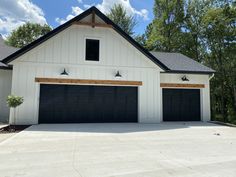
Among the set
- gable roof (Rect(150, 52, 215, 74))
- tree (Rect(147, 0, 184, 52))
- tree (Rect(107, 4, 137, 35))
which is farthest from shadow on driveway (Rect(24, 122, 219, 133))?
tree (Rect(107, 4, 137, 35))

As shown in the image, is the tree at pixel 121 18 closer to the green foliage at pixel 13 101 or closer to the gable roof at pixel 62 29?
the gable roof at pixel 62 29

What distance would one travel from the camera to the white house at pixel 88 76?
12703mm

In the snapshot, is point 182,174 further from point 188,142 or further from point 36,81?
point 36,81

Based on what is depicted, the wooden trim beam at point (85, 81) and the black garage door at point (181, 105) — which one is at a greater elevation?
the wooden trim beam at point (85, 81)

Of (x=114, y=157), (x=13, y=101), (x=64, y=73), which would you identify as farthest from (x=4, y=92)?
(x=114, y=157)

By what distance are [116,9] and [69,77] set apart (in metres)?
21.9

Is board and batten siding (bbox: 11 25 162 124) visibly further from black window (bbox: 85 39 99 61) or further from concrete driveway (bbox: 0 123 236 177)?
concrete driveway (bbox: 0 123 236 177)

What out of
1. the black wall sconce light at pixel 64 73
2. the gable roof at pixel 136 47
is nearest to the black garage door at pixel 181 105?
the gable roof at pixel 136 47

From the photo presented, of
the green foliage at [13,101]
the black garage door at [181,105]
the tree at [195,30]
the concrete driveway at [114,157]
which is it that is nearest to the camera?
the concrete driveway at [114,157]

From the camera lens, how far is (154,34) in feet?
97.0

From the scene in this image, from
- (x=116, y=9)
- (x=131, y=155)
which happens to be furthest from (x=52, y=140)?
(x=116, y=9)

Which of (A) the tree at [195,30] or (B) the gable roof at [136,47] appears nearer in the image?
(B) the gable roof at [136,47]

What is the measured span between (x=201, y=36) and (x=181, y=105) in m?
14.9

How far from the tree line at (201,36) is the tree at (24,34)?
0.13m
